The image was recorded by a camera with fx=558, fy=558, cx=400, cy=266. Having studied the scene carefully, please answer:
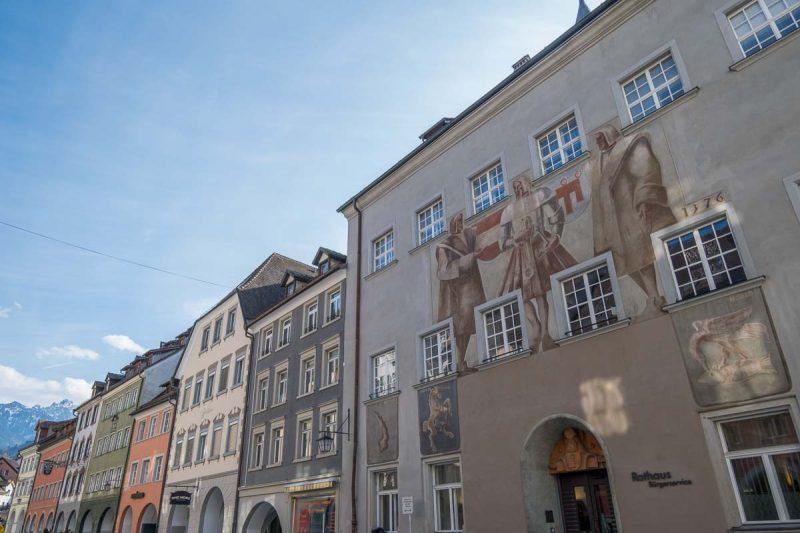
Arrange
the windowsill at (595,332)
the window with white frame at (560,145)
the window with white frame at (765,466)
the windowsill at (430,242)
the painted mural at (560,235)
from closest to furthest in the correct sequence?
the window with white frame at (765,466) → the windowsill at (595,332) → the painted mural at (560,235) → the window with white frame at (560,145) → the windowsill at (430,242)

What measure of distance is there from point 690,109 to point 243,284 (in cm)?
2636

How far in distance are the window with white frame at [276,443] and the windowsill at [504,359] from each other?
1293cm

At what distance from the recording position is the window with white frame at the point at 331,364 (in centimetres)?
2231

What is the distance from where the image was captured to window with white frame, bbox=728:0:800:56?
11227mm

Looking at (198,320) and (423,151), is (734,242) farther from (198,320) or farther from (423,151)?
(198,320)

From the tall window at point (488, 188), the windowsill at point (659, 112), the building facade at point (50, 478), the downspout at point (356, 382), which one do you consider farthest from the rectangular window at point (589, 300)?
the building facade at point (50, 478)

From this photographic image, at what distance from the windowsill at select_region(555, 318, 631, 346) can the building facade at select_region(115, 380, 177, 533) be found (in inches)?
1175

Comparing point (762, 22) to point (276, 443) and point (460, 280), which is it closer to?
point (460, 280)

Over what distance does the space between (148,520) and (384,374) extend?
83.6 feet

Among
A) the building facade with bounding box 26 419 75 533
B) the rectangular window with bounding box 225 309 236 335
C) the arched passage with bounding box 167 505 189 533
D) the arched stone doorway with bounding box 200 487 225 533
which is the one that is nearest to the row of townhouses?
the arched stone doorway with bounding box 200 487 225 533

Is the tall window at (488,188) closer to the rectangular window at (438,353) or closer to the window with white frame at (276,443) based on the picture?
the rectangular window at (438,353)

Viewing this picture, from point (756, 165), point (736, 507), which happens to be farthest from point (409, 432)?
point (756, 165)

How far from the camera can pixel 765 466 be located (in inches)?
371

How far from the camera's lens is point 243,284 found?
3294cm
